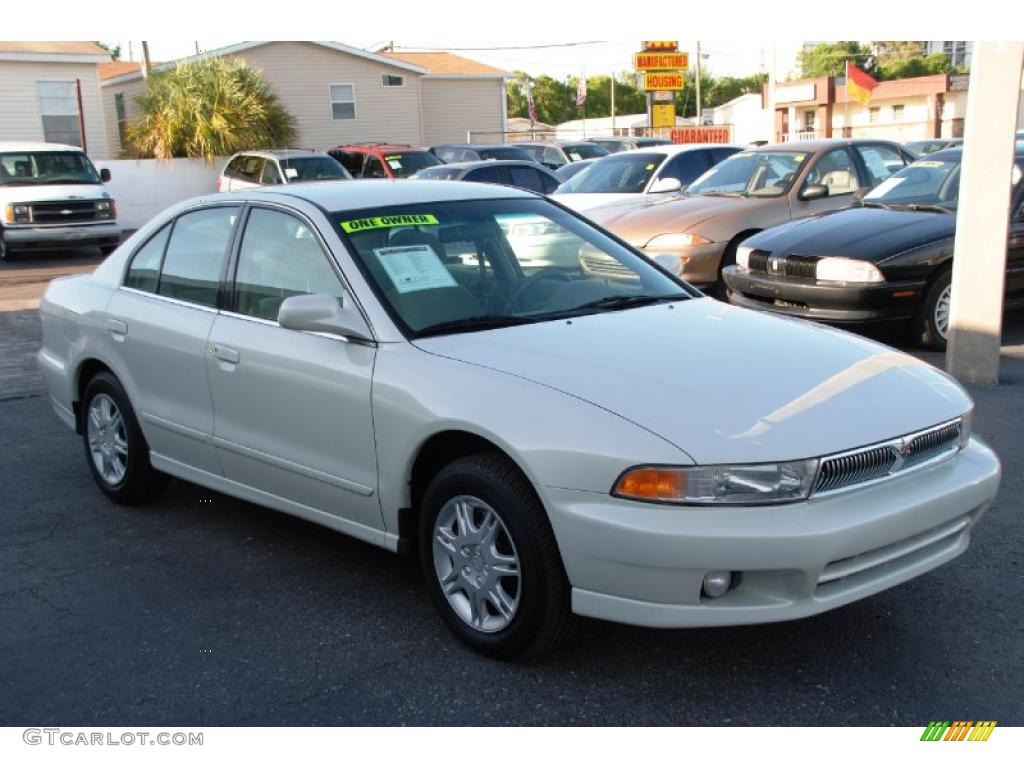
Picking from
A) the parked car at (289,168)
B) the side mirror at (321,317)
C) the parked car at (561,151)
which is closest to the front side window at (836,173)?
the side mirror at (321,317)

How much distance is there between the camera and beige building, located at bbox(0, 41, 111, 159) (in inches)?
1055

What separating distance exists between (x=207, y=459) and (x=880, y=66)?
3234 inches

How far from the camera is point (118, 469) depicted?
569cm

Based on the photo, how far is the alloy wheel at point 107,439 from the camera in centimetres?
566

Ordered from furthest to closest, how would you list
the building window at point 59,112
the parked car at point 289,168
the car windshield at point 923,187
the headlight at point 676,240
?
the building window at point 59,112 → the parked car at point 289,168 → the headlight at point 676,240 → the car windshield at point 923,187

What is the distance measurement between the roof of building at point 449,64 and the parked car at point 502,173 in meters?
18.3

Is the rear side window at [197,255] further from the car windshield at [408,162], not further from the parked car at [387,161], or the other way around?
the car windshield at [408,162]

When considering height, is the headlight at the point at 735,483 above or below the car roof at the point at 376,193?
below

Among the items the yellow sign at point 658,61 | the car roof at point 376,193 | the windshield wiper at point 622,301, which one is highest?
the yellow sign at point 658,61

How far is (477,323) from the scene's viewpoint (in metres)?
4.28

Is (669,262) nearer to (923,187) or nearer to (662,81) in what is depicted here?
(923,187)

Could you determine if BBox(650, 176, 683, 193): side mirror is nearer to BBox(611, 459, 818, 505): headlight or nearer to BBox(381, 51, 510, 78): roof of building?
BBox(611, 459, 818, 505): headlight

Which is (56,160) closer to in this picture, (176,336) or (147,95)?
(147,95)

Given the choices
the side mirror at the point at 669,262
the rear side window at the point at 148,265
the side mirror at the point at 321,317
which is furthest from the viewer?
the rear side window at the point at 148,265
